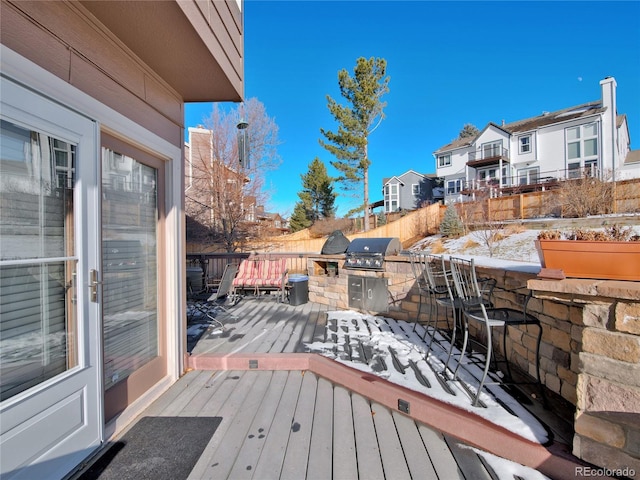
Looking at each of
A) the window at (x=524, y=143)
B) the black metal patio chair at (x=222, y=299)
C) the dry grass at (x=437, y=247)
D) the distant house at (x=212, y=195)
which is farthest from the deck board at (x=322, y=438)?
the window at (x=524, y=143)

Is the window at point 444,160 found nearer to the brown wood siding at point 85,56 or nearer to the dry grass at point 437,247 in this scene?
the dry grass at point 437,247

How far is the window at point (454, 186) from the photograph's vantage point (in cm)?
2176

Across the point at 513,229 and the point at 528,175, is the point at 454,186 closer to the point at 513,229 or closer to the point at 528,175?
the point at 528,175

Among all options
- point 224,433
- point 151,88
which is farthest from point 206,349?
point 151,88

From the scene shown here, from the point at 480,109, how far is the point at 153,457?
82.9 ft

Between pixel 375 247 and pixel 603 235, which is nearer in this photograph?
pixel 603 235

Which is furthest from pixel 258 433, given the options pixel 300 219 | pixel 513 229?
pixel 300 219

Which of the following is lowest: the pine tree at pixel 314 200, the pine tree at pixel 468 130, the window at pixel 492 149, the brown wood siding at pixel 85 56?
the brown wood siding at pixel 85 56

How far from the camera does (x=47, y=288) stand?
4.88 feet

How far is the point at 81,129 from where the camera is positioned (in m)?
1.57

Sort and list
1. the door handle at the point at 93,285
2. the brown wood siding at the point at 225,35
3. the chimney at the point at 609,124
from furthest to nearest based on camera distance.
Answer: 1. the chimney at the point at 609,124
2. the brown wood siding at the point at 225,35
3. the door handle at the point at 93,285

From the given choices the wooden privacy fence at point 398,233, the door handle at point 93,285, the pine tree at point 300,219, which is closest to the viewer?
the door handle at point 93,285

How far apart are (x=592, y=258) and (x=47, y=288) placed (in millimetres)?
2888

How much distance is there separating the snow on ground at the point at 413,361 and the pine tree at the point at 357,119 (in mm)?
13371
